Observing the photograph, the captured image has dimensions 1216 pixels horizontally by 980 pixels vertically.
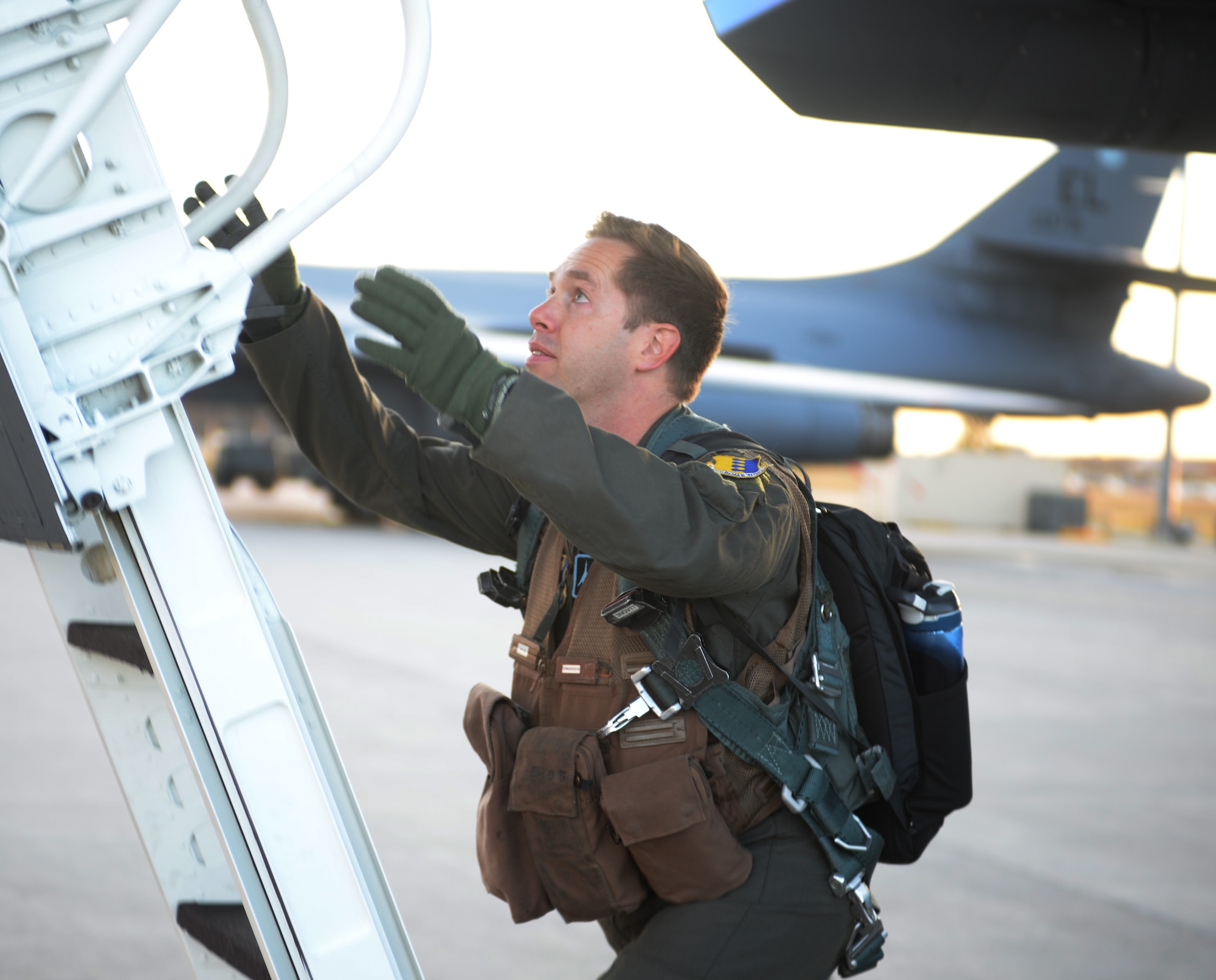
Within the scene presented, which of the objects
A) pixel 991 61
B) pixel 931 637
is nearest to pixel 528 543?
pixel 931 637

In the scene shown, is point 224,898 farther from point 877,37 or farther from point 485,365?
point 877,37

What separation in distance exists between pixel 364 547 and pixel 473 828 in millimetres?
8728

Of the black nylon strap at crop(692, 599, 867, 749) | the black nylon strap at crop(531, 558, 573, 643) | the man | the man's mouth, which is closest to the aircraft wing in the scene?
the man

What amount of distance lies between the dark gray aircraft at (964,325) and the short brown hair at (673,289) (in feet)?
43.3

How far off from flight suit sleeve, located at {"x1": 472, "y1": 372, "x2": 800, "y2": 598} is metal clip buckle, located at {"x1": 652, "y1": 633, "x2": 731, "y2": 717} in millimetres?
165

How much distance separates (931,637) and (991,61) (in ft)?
3.60

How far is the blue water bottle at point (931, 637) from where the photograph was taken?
5.46ft

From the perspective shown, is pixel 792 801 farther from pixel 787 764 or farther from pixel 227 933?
pixel 227 933

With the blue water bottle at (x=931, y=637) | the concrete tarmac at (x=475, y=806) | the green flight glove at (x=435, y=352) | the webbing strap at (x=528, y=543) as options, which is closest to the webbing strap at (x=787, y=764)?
the blue water bottle at (x=931, y=637)

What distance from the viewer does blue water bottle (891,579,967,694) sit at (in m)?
1.66

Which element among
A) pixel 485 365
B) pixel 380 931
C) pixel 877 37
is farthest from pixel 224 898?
pixel 877 37

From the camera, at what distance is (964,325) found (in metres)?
18.3

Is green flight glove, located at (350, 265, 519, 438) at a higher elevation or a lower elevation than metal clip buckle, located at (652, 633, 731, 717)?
higher

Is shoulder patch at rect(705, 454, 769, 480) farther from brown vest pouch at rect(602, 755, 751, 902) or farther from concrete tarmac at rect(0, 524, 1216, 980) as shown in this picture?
concrete tarmac at rect(0, 524, 1216, 980)
